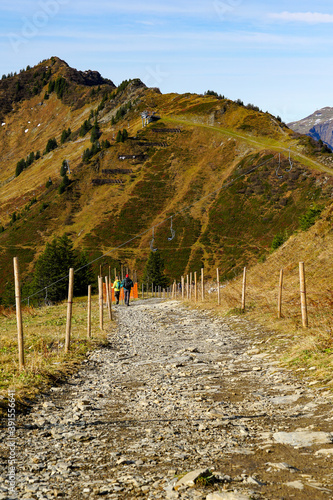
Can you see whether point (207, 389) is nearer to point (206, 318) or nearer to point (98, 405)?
point (98, 405)

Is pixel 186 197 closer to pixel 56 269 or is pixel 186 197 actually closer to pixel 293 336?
pixel 56 269

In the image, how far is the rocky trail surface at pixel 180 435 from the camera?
4.67 m

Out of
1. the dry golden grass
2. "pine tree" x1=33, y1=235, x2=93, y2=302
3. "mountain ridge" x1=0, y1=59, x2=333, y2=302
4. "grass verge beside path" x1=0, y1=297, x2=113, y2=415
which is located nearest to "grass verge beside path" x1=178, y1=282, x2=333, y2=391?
the dry golden grass

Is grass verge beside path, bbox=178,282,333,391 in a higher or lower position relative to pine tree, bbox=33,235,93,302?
higher

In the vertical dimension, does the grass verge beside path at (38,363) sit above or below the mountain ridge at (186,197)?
below

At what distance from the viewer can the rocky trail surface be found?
4.67 m

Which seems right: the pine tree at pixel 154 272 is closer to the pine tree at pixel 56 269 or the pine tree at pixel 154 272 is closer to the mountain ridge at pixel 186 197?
the mountain ridge at pixel 186 197

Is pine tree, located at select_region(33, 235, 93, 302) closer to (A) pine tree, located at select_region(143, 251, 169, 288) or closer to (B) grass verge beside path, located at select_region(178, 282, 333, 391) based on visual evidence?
(A) pine tree, located at select_region(143, 251, 169, 288)

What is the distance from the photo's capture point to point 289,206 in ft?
439

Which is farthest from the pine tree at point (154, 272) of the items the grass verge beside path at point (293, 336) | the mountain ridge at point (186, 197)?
the grass verge beside path at point (293, 336)

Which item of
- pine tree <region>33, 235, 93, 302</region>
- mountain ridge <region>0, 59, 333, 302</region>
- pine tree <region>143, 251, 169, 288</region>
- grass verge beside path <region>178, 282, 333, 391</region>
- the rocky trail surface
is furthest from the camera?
mountain ridge <region>0, 59, 333, 302</region>

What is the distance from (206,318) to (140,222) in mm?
129953

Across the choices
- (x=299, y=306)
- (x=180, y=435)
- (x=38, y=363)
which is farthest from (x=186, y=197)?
(x=180, y=435)

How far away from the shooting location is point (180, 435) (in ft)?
20.7
